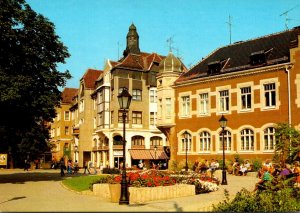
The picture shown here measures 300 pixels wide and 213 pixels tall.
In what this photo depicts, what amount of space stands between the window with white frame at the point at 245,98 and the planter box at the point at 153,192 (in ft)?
69.3

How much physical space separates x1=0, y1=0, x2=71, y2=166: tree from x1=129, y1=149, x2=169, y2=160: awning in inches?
1071

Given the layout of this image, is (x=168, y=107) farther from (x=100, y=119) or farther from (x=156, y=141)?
(x=100, y=119)

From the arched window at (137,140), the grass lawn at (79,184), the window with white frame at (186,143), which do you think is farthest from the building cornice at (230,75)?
the arched window at (137,140)

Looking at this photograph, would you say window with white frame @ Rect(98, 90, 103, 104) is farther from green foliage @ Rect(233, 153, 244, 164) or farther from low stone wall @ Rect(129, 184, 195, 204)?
low stone wall @ Rect(129, 184, 195, 204)

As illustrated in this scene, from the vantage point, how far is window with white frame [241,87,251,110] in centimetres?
3984

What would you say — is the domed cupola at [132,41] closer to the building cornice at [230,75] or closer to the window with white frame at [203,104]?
the building cornice at [230,75]

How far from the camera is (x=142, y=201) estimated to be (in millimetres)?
18297

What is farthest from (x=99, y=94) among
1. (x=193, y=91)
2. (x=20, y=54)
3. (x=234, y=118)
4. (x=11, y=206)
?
(x=11, y=206)

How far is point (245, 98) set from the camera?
40156mm

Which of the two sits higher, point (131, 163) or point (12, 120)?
point (12, 120)

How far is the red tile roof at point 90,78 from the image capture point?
74.4 m

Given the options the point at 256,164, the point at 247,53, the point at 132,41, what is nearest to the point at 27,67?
the point at 256,164

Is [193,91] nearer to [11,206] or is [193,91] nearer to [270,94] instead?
[270,94]

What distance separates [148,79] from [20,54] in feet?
110
